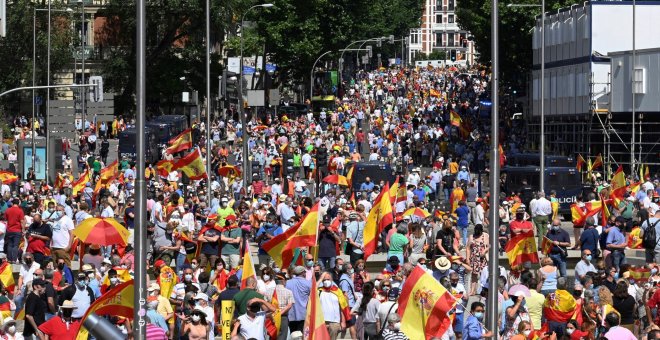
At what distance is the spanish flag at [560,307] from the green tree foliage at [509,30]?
55.0m

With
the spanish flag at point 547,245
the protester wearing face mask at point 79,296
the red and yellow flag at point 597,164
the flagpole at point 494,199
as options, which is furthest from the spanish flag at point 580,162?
the flagpole at point 494,199

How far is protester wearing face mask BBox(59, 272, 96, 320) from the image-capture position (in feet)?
73.7

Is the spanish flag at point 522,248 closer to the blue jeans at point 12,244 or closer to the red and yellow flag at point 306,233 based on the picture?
the red and yellow flag at point 306,233

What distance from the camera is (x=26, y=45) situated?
82.9 meters

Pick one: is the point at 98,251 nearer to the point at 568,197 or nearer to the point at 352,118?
the point at 568,197

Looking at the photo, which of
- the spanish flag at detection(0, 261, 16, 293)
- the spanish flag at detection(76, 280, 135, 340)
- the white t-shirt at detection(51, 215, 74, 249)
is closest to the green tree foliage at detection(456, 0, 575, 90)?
the white t-shirt at detection(51, 215, 74, 249)

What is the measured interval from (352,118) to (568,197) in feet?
119

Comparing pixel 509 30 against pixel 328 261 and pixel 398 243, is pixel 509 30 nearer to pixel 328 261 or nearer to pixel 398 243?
pixel 398 243

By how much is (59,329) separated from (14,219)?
1166 centimetres

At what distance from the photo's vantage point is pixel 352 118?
80500 millimetres

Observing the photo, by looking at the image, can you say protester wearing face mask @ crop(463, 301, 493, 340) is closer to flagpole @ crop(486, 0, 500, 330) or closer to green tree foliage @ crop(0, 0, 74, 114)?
flagpole @ crop(486, 0, 500, 330)

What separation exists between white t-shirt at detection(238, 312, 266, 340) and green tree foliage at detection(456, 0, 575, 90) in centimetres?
5673

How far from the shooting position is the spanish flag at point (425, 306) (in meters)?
20.0

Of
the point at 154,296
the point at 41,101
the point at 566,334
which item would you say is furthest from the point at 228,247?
the point at 41,101
